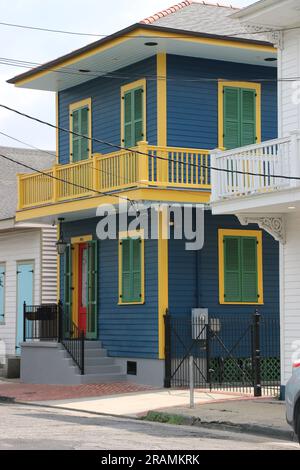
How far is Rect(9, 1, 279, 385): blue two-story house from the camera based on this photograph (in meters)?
24.7

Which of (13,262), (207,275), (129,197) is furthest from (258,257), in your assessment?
(13,262)

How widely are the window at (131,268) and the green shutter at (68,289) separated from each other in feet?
8.89

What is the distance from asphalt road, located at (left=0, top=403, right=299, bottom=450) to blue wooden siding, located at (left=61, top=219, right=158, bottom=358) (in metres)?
5.85

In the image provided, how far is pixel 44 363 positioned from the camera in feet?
88.5

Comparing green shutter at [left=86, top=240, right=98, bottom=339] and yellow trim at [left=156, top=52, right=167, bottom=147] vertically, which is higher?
yellow trim at [left=156, top=52, right=167, bottom=147]

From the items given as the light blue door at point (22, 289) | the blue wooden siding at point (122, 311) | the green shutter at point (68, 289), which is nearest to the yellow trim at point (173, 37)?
the blue wooden siding at point (122, 311)

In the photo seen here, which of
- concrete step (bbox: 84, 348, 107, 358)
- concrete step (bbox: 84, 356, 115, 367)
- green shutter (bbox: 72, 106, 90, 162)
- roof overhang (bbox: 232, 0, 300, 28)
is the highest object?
roof overhang (bbox: 232, 0, 300, 28)

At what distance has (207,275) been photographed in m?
25.8

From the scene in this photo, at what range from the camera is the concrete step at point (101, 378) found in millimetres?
25494

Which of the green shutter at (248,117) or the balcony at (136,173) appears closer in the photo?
the balcony at (136,173)

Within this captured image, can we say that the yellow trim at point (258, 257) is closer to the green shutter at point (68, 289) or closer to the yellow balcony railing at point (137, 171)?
the yellow balcony railing at point (137, 171)

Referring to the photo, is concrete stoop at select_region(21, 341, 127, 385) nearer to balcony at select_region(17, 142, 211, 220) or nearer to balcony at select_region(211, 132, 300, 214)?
balcony at select_region(17, 142, 211, 220)

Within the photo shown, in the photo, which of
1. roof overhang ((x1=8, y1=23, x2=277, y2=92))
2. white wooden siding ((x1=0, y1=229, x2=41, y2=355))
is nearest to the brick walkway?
white wooden siding ((x1=0, y1=229, x2=41, y2=355))
